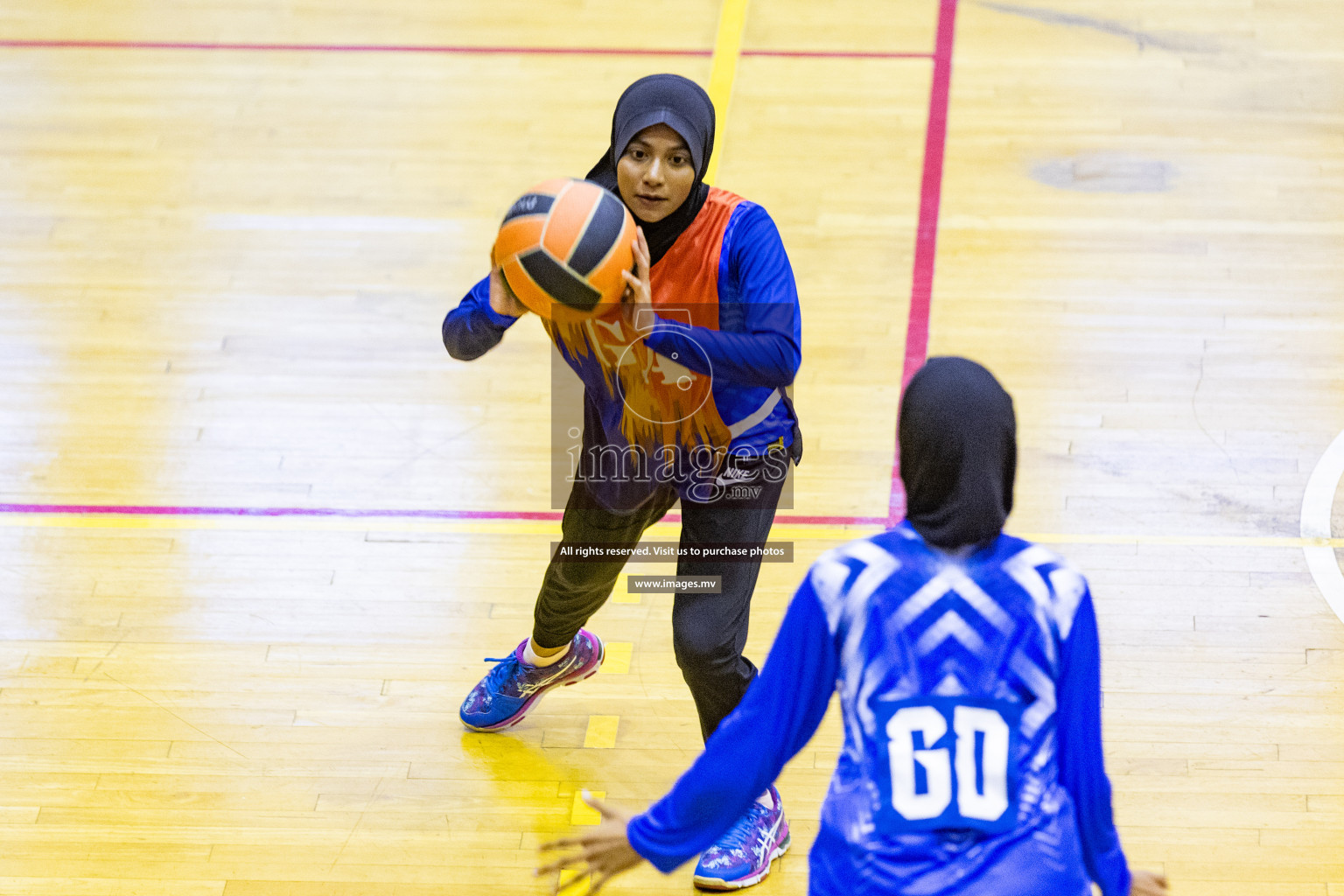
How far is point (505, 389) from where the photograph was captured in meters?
5.24

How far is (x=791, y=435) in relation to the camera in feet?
10.9

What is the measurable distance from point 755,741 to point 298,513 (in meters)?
2.90

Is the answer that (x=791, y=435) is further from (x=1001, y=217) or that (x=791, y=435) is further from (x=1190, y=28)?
(x=1190, y=28)

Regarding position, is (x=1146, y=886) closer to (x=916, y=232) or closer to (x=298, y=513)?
(x=298, y=513)

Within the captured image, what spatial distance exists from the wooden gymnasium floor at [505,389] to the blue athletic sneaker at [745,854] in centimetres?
7

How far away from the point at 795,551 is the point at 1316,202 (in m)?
3.00

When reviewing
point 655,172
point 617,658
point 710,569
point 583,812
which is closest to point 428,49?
point 617,658

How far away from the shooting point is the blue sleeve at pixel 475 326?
10.6 ft

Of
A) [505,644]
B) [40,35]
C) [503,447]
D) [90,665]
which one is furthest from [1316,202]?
[40,35]

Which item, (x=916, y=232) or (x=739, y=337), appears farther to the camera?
(x=916, y=232)

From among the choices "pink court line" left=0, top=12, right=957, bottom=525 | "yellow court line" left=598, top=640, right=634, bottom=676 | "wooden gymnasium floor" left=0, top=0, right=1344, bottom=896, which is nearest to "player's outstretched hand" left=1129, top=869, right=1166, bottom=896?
"pink court line" left=0, top=12, right=957, bottom=525

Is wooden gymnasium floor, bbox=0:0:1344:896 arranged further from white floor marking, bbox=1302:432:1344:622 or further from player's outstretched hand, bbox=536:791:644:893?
player's outstretched hand, bbox=536:791:644:893

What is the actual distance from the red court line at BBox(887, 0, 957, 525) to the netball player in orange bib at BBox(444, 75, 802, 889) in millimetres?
1429

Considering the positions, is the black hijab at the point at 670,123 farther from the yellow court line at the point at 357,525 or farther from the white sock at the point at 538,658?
the yellow court line at the point at 357,525
